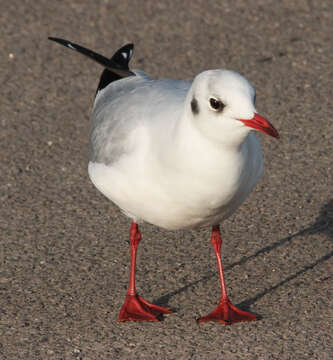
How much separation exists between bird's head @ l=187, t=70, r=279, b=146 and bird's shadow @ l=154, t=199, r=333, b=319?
1497 mm

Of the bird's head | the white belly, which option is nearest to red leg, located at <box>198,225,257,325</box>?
the white belly

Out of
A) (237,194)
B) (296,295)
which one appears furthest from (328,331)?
(237,194)

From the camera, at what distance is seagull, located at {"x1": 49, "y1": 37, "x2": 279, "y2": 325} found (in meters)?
4.25

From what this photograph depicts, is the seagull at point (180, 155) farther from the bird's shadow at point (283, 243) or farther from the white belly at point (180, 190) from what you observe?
the bird's shadow at point (283, 243)

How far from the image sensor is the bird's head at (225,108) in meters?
4.13

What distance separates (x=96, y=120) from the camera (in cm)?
578

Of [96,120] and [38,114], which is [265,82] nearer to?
[38,114]

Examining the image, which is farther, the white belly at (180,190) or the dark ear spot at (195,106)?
the white belly at (180,190)

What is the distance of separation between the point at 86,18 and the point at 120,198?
203 inches

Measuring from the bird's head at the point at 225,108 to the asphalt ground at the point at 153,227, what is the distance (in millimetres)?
1314

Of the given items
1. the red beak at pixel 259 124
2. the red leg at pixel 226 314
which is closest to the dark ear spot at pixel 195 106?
the red beak at pixel 259 124

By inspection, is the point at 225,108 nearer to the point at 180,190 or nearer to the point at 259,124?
the point at 259,124

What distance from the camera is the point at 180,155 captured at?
452cm

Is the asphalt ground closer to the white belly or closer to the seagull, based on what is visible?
the seagull
